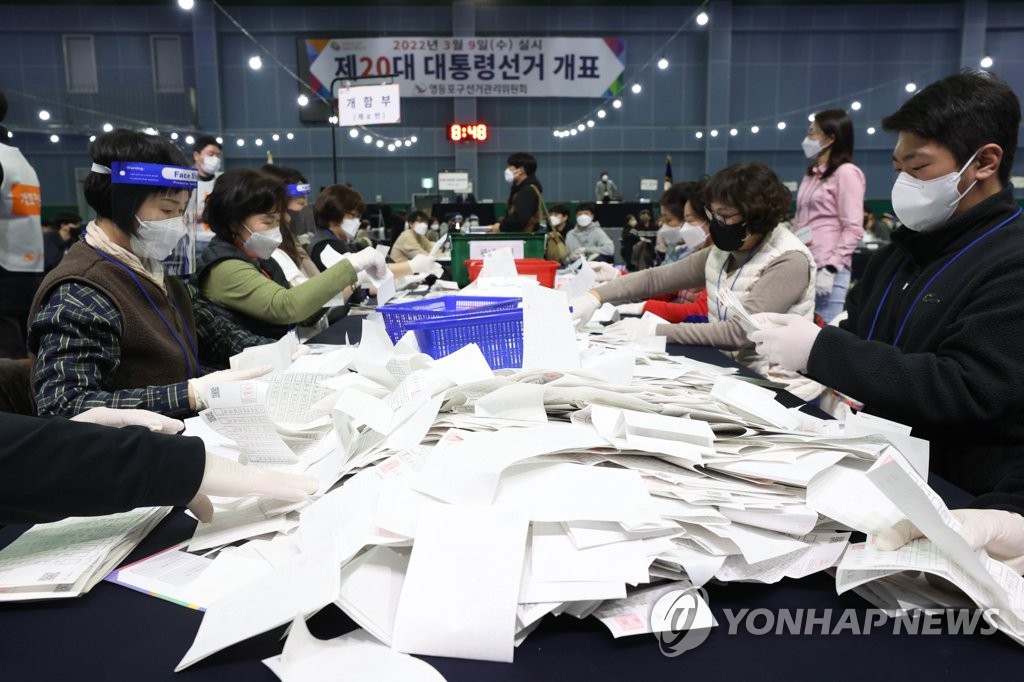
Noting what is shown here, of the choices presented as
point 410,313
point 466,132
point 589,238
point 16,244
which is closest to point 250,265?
point 410,313

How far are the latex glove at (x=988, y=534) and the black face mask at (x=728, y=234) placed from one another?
164cm

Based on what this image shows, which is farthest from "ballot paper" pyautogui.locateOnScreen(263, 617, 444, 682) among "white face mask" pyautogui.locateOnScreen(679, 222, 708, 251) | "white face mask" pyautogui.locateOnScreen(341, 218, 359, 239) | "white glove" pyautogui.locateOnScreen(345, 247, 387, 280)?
"white face mask" pyautogui.locateOnScreen(341, 218, 359, 239)

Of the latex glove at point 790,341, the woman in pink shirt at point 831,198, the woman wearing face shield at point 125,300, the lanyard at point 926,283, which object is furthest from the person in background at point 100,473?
the woman in pink shirt at point 831,198

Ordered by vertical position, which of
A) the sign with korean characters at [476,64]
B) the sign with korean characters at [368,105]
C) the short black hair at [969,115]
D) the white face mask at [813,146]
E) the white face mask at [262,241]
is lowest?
the white face mask at [262,241]

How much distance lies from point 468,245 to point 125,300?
242 centimetres

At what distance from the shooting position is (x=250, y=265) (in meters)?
2.40

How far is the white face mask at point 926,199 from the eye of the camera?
1.41 meters

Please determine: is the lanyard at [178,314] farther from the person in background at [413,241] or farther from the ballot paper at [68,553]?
the person in background at [413,241]

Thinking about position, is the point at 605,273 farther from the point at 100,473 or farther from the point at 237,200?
the point at 100,473

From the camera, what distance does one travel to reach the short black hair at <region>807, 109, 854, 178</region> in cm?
369

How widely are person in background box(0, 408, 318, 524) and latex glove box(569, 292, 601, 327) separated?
1.52 meters

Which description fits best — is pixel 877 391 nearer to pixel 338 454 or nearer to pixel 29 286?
pixel 338 454

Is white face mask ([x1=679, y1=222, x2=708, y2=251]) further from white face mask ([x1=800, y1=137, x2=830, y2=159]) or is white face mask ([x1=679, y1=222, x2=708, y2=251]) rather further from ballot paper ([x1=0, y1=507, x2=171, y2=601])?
ballot paper ([x1=0, y1=507, x2=171, y2=601])

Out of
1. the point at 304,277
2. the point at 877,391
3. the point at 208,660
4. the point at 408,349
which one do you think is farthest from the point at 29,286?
the point at 877,391
